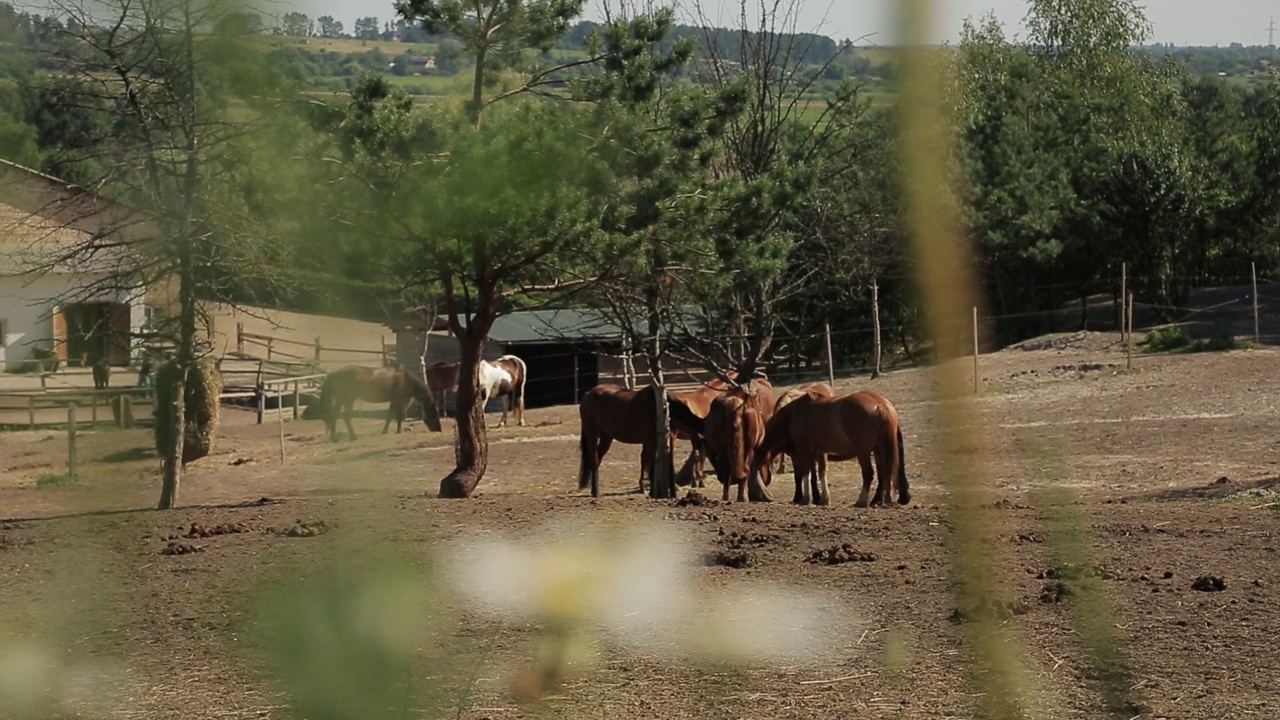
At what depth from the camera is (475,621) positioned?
5.13 m

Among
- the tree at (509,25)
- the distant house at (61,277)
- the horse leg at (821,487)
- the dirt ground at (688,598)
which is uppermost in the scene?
the tree at (509,25)

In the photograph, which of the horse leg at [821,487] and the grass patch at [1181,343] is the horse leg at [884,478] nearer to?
the horse leg at [821,487]

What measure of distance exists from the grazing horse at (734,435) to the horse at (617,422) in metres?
0.49

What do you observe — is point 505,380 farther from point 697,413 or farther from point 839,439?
point 839,439

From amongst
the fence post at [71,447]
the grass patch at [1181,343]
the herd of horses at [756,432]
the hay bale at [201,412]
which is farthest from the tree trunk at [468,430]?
the grass patch at [1181,343]

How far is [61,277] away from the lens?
7738 mm

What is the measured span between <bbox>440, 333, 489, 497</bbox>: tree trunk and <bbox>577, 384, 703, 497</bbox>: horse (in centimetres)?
96

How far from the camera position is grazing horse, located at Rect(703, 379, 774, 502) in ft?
36.3

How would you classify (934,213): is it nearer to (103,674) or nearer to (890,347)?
(103,674)

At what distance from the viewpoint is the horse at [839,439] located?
977 cm

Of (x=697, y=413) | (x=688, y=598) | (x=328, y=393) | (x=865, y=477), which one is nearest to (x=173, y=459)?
(x=697, y=413)

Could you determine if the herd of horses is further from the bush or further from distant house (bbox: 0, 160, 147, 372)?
the bush

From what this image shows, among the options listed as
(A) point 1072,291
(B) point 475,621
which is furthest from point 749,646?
(A) point 1072,291

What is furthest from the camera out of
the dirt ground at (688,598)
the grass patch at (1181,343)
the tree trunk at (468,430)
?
the grass patch at (1181,343)
